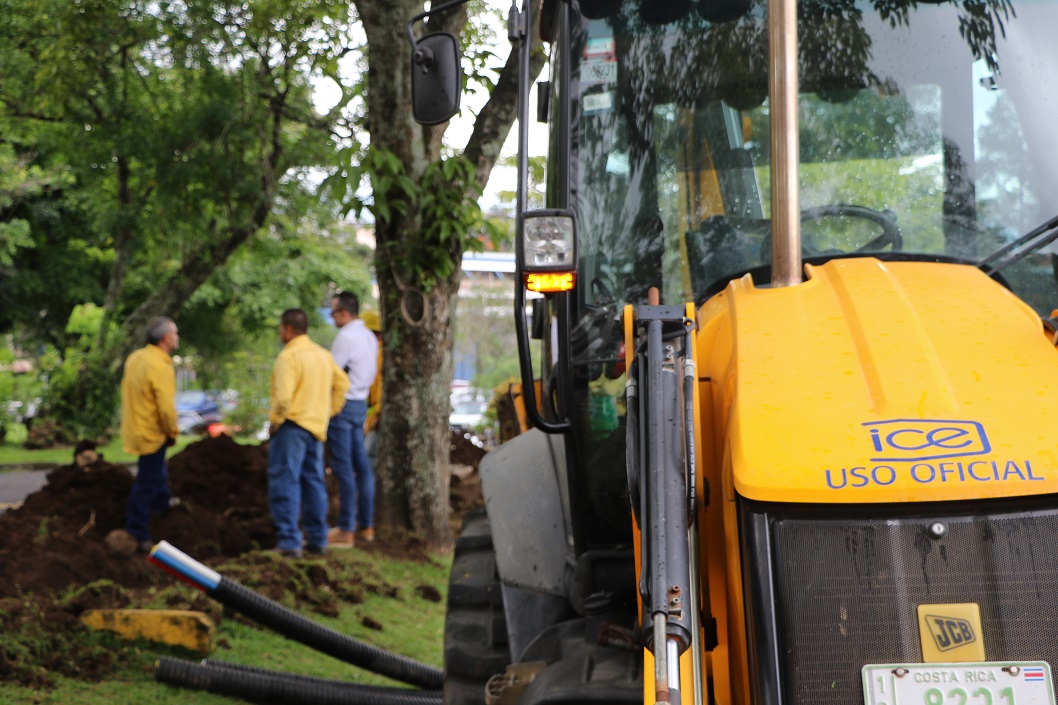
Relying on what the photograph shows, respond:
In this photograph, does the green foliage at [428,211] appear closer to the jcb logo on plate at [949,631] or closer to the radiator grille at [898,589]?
the radiator grille at [898,589]

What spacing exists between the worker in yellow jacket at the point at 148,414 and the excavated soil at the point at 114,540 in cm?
23

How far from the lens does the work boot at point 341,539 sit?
909 cm

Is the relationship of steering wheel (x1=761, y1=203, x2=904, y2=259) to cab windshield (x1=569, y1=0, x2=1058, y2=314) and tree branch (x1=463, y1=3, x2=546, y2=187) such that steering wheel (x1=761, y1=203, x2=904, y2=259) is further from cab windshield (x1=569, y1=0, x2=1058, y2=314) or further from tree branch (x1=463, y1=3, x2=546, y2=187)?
tree branch (x1=463, y1=3, x2=546, y2=187)

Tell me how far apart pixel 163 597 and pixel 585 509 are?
12.5ft

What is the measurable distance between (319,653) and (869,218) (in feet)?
14.6

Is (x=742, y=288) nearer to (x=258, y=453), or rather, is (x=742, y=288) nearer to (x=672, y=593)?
(x=672, y=593)

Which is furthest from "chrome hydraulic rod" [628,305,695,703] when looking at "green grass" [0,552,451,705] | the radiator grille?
"green grass" [0,552,451,705]

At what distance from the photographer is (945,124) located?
3.52 metres

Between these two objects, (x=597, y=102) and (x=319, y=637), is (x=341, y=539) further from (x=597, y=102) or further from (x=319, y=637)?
(x=597, y=102)

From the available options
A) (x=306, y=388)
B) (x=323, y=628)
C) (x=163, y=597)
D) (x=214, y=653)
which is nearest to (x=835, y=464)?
(x=323, y=628)

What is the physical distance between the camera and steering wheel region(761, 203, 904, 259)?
3.39 m

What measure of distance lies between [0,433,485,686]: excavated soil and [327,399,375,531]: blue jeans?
253 mm

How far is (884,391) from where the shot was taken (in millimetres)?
2602

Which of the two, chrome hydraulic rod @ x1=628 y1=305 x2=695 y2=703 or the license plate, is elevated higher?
chrome hydraulic rod @ x1=628 y1=305 x2=695 y2=703
